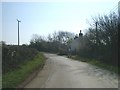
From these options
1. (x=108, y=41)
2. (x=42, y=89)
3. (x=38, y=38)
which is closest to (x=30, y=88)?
(x=42, y=89)

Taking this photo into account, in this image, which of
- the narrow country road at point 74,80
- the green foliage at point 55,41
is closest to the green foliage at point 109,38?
the narrow country road at point 74,80

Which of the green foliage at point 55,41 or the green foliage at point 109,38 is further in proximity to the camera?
the green foliage at point 55,41

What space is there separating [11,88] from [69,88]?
2.94 metres

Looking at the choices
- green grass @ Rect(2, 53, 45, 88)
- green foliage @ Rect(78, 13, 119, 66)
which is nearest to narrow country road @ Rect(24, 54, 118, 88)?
green grass @ Rect(2, 53, 45, 88)

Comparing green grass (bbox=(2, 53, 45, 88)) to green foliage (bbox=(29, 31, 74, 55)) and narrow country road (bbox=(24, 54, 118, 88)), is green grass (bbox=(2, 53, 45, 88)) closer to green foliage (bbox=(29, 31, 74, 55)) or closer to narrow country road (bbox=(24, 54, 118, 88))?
narrow country road (bbox=(24, 54, 118, 88))

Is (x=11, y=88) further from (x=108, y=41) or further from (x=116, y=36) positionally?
(x=108, y=41)

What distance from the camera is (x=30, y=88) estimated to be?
577 inches

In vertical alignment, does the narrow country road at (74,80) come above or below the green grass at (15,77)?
below

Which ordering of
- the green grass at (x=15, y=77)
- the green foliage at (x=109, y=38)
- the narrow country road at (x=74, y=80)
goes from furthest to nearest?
the green foliage at (x=109, y=38), the narrow country road at (x=74, y=80), the green grass at (x=15, y=77)

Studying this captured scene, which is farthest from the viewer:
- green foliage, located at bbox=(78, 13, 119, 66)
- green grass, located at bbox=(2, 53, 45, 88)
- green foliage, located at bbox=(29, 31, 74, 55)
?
green foliage, located at bbox=(29, 31, 74, 55)

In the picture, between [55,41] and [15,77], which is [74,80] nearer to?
[15,77]

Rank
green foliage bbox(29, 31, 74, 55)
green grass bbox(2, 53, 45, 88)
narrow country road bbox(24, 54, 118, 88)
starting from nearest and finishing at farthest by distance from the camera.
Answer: green grass bbox(2, 53, 45, 88), narrow country road bbox(24, 54, 118, 88), green foliage bbox(29, 31, 74, 55)

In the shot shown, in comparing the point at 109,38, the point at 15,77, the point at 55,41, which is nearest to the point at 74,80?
the point at 15,77

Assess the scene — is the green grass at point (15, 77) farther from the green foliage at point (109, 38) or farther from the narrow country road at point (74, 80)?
the green foliage at point (109, 38)
